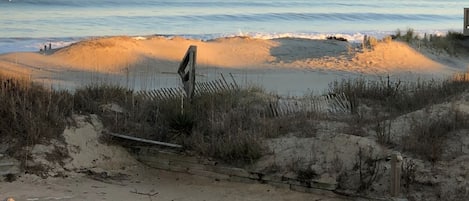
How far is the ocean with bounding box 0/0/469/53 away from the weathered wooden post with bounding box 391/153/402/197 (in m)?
21.2

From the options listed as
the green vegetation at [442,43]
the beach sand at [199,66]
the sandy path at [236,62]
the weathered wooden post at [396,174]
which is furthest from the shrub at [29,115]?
the green vegetation at [442,43]

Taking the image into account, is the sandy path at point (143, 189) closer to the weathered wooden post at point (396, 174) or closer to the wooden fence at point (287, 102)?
the weathered wooden post at point (396, 174)

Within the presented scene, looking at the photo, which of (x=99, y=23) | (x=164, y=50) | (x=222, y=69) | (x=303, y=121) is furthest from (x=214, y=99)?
(x=99, y=23)

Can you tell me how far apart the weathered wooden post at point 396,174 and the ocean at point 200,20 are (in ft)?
69.7

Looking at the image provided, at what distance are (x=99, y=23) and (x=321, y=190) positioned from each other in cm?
3124

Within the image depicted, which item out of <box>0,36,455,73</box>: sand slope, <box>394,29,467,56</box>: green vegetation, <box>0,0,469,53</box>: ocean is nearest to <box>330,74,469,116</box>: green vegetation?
<box>0,36,455,73</box>: sand slope

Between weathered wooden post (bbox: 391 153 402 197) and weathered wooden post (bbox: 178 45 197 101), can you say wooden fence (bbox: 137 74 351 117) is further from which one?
weathered wooden post (bbox: 391 153 402 197)

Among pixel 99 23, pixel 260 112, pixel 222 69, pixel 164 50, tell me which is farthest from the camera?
pixel 99 23

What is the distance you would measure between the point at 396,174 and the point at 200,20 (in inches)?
1405

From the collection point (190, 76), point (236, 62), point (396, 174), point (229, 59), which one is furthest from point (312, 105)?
point (229, 59)

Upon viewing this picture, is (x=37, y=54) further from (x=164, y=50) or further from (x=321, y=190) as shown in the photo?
(x=321, y=190)

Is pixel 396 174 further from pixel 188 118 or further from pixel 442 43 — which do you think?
pixel 442 43

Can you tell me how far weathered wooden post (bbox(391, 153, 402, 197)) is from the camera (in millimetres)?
7336

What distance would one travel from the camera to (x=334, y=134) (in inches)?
364
